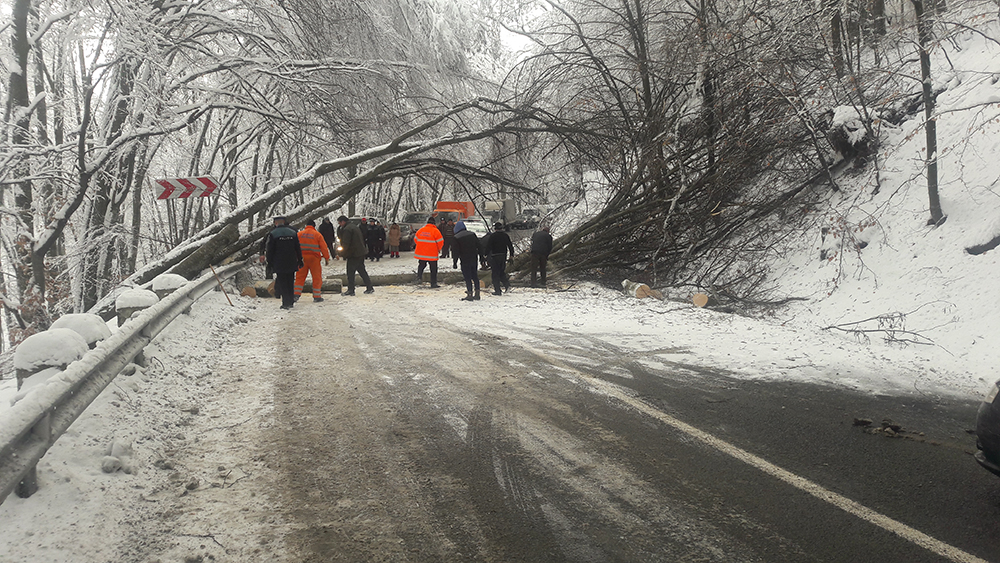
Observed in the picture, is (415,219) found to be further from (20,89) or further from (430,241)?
(20,89)

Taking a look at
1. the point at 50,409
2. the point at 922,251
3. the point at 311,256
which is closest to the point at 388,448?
the point at 50,409

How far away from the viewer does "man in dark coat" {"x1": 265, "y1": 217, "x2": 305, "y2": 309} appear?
11938mm

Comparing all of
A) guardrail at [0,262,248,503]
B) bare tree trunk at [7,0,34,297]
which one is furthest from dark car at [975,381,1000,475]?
bare tree trunk at [7,0,34,297]

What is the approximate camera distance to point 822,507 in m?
3.40

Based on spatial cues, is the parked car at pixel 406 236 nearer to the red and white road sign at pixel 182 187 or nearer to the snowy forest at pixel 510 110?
the snowy forest at pixel 510 110

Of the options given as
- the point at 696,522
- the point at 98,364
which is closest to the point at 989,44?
the point at 696,522

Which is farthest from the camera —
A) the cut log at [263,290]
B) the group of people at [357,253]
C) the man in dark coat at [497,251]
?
the cut log at [263,290]

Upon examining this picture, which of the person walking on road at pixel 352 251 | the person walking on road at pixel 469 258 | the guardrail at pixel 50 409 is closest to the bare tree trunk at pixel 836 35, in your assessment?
the person walking on road at pixel 469 258

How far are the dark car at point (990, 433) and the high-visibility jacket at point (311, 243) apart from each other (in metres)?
11.7

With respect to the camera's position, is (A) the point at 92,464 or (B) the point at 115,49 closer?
(A) the point at 92,464

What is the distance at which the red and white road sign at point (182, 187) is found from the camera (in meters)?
12.1

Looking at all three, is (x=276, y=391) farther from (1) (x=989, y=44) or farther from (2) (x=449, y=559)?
(1) (x=989, y=44)

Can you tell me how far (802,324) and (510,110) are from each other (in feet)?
25.7

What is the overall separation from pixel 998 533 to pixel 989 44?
42.9ft
